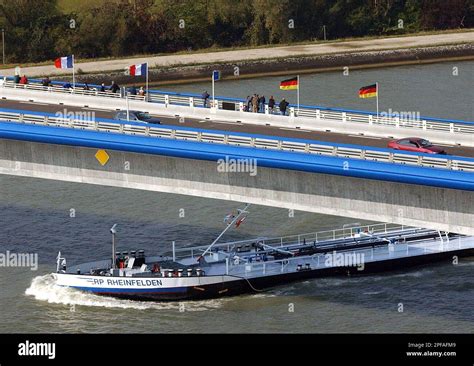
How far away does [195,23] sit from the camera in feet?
395

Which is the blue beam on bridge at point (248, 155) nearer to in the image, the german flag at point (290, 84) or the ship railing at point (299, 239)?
the ship railing at point (299, 239)

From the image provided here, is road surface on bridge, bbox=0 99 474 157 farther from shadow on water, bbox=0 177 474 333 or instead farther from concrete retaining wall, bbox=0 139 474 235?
shadow on water, bbox=0 177 474 333

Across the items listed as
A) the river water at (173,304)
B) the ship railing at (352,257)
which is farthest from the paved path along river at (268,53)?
the ship railing at (352,257)

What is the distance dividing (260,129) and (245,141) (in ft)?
21.4

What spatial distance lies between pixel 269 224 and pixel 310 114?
7676mm

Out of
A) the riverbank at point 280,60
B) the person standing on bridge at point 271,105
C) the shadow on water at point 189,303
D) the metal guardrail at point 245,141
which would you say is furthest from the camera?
the riverbank at point 280,60

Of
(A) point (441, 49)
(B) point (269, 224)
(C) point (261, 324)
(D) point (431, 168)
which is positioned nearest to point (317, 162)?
(D) point (431, 168)

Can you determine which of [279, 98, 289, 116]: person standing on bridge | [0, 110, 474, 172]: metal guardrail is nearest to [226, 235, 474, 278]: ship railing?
[279, 98, 289, 116]: person standing on bridge

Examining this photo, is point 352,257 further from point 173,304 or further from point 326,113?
point 173,304

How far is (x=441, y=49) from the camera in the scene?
375 ft

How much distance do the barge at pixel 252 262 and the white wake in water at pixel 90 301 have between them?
28 cm

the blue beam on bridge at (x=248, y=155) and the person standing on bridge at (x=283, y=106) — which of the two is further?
the person standing on bridge at (x=283, y=106)

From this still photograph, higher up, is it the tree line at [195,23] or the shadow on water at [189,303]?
the tree line at [195,23]

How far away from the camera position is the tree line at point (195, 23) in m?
117
